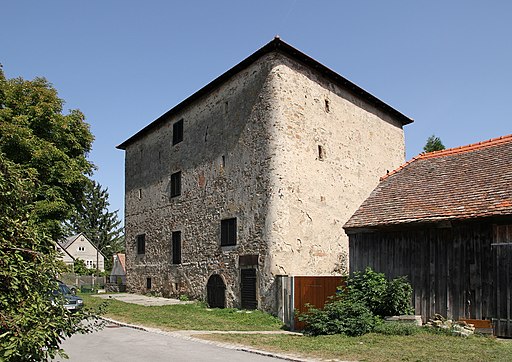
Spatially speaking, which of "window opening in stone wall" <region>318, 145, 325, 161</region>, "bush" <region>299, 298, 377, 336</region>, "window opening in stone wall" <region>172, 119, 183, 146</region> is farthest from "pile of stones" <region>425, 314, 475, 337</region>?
"window opening in stone wall" <region>172, 119, 183, 146</region>

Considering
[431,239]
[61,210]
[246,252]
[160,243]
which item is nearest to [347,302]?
[431,239]

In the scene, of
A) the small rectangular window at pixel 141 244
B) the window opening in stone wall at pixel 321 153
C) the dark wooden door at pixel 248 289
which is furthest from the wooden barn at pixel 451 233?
the small rectangular window at pixel 141 244

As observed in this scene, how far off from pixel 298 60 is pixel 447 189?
838 centimetres

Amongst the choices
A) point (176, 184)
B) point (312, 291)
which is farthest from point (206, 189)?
point (312, 291)

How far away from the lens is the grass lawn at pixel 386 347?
32.5ft

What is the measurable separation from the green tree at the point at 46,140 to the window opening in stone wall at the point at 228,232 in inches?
348

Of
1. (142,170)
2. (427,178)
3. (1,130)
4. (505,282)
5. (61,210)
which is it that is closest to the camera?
(505,282)

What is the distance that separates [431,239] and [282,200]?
20.4 ft

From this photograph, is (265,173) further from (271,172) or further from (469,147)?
(469,147)

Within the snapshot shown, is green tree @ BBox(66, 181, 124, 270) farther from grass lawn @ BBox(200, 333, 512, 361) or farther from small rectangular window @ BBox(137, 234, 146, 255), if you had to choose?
grass lawn @ BBox(200, 333, 512, 361)

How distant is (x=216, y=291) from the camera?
21.3 m

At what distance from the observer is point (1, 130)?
23188mm

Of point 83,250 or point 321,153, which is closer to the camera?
point 321,153

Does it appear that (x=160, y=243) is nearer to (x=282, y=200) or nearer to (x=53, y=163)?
(x=53, y=163)
